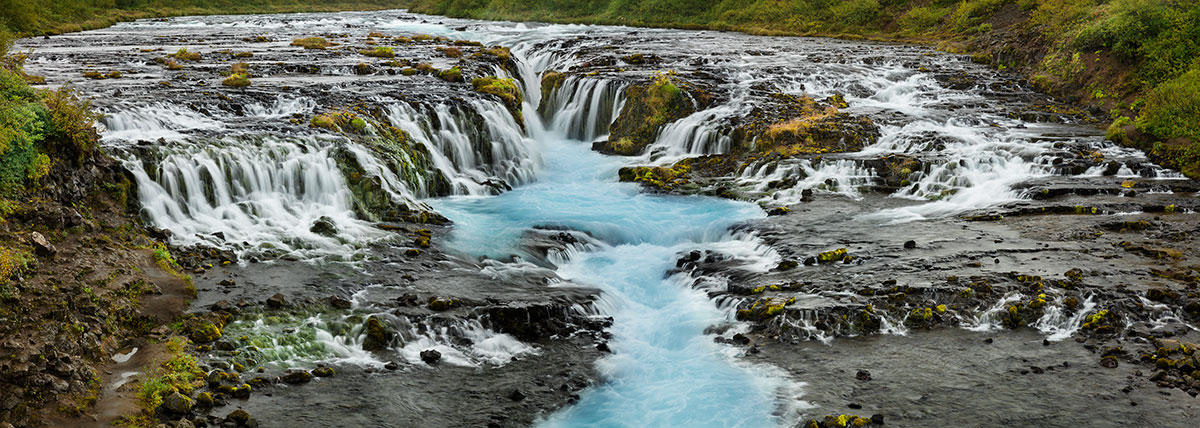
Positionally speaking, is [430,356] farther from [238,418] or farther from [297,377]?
[238,418]

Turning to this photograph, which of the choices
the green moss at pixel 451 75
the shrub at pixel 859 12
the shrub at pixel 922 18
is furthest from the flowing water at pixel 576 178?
the shrub at pixel 859 12

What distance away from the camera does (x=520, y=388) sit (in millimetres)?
10406

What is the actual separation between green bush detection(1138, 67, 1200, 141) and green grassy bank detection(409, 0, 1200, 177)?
0.08 ft

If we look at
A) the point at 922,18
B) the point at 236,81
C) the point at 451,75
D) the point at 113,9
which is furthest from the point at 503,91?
the point at 113,9

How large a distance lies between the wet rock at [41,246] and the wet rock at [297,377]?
13.6 feet

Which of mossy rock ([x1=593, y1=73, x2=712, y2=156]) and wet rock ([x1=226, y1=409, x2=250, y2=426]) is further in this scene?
mossy rock ([x1=593, y1=73, x2=712, y2=156])

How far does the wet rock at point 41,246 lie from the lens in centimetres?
1094

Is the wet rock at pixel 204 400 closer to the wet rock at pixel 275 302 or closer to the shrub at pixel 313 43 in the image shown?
the wet rock at pixel 275 302

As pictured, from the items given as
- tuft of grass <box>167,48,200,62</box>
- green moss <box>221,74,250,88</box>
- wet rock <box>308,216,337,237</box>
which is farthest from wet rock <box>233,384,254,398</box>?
tuft of grass <box>167,48,200,62</box>

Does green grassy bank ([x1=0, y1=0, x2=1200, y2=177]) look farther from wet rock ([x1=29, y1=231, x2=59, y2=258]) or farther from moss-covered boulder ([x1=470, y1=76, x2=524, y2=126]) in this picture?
wet rock ([x1=29, y1=231, x2=59, y2=258])

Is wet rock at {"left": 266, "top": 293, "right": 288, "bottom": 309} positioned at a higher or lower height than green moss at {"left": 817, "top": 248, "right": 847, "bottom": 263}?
lower

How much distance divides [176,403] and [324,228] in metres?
6.80

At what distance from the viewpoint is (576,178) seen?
2244 cm

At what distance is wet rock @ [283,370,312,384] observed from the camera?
9.91 m
